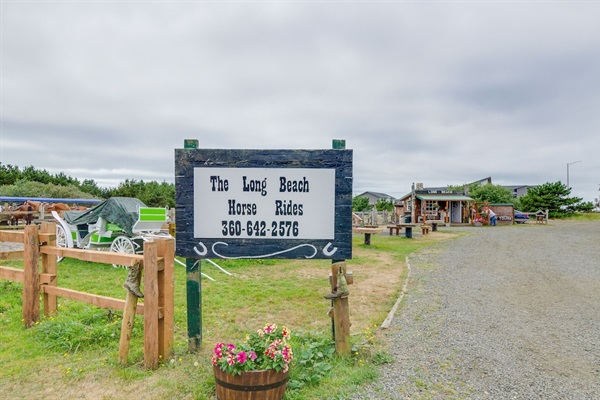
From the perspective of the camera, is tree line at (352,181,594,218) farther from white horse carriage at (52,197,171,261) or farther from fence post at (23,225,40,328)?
fence post at (23,225,40,328)

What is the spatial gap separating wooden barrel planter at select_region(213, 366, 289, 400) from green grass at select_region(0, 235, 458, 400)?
342 millimetres

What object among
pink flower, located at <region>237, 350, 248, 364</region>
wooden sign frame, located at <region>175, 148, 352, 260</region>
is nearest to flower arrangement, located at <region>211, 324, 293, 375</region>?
pink flower, located at <region>237, 350, 248, 364</region>

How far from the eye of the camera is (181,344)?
4.39m

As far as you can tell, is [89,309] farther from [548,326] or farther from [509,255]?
[509,255]

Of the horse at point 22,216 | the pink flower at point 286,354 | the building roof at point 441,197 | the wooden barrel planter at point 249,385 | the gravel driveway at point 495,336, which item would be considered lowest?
the gravel driveway at point 495,336

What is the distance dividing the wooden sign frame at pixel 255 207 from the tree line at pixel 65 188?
35568mm

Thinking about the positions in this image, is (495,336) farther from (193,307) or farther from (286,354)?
(193,307)

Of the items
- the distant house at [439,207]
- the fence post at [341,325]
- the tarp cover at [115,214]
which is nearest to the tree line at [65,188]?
the distant house at [439,207]

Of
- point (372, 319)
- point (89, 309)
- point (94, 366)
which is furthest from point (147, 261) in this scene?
point (372, 319)

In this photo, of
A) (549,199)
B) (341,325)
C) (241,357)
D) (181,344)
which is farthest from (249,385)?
(549,199)

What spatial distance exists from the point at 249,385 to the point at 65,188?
152 feet

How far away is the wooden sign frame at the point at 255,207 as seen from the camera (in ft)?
13.6

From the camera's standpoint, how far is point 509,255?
12461mm

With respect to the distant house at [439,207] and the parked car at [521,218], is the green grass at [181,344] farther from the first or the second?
the parked car at [521,218]
